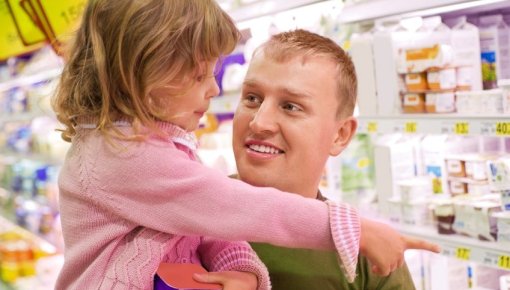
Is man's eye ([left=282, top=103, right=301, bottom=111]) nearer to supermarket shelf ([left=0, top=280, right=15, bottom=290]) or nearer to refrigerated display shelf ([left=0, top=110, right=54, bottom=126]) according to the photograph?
refrigerated display shelf ([left=0, top=110, right=54, bottom=126])

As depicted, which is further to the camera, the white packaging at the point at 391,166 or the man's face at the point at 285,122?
the white packaging at the point at 391,166

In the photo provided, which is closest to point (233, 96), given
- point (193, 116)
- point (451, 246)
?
point (451, 246)

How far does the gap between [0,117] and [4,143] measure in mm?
257

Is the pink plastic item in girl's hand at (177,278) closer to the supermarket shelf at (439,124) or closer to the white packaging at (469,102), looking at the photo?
the supermarket shelf at (439,124)

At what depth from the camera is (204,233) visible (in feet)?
3.77

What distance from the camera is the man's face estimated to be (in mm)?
1548

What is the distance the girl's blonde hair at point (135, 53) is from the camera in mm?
1181

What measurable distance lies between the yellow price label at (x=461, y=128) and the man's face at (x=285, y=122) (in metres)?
0.57

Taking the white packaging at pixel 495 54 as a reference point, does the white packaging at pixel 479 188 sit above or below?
below

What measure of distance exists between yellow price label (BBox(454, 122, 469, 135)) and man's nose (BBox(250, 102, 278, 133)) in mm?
737

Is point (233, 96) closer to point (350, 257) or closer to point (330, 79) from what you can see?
point (330, 79)

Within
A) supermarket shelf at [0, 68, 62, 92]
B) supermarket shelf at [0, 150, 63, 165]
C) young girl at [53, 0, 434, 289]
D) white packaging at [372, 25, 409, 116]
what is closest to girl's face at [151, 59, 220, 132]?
young girl at [53, 0, 434, 289]

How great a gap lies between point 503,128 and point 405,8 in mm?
512

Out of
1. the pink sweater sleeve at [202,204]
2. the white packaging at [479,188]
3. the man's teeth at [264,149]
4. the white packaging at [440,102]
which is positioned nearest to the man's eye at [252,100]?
the man's teeth at [264,149]
